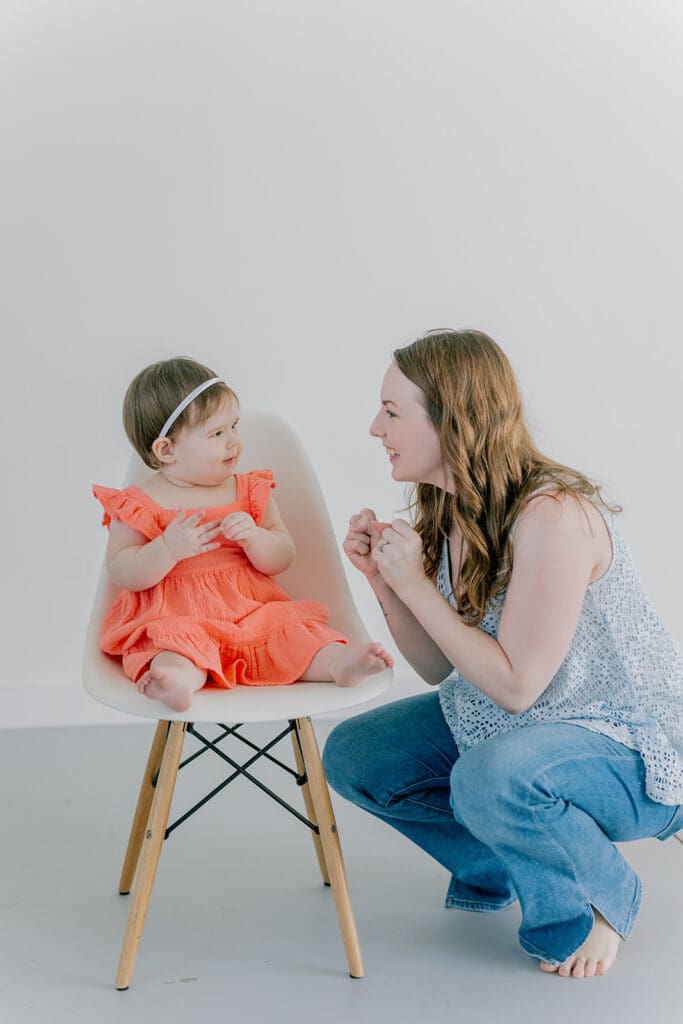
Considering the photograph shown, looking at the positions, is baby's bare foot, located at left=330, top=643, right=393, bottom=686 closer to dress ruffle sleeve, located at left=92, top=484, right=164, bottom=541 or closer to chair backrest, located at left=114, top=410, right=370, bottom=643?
chair backrest, located at left=114, top=410, right=370, bottom=643

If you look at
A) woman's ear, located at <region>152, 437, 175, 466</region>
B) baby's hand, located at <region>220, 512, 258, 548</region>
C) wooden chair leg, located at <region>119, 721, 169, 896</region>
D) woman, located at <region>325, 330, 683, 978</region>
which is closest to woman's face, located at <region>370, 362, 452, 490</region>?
woman, located at <region>325, 330, 683, 978</region>

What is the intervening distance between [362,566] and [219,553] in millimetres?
292

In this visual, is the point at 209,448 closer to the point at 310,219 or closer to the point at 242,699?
the point at 242,699

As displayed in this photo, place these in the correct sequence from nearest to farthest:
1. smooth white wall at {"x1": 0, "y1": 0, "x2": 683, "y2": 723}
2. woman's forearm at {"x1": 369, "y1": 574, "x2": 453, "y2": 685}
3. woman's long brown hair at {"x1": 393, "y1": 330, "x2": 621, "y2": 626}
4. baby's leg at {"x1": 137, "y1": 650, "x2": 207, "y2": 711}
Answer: baby's leg at {"x1": 137, "y1": 650, "x2": 207, "y2": 711}, woman's long brown hair at {"x1": 393, "y1": 330, "x2": 621, "y2": 626}, woman's forearm at {"x1": 369, "y1": 574, "x2": 453, "y2": 685}, smooth white wall at {"x1": 0, "y1": 0, "x2": 683, "y2": 723}

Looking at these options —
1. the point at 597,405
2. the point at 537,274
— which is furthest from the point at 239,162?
the point at 597,405

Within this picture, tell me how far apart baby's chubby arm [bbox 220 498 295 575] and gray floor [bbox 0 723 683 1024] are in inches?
21.0

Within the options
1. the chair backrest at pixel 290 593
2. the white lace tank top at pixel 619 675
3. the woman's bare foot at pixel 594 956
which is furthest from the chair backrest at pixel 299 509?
the woman's bare foot at pixel 594 956

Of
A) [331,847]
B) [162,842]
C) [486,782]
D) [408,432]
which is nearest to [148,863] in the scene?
[162,842]

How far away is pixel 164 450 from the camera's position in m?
1.83

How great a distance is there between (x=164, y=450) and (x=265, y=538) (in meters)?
0.22

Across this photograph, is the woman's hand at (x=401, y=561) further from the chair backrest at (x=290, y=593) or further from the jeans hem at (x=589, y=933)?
the jeans hem at (x=589, y=933)

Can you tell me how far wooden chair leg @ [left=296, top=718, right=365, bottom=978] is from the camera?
154 centimetres

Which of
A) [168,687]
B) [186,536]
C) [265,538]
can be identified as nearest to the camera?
[168,687]

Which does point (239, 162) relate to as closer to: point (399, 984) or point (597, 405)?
point (597, 405)
